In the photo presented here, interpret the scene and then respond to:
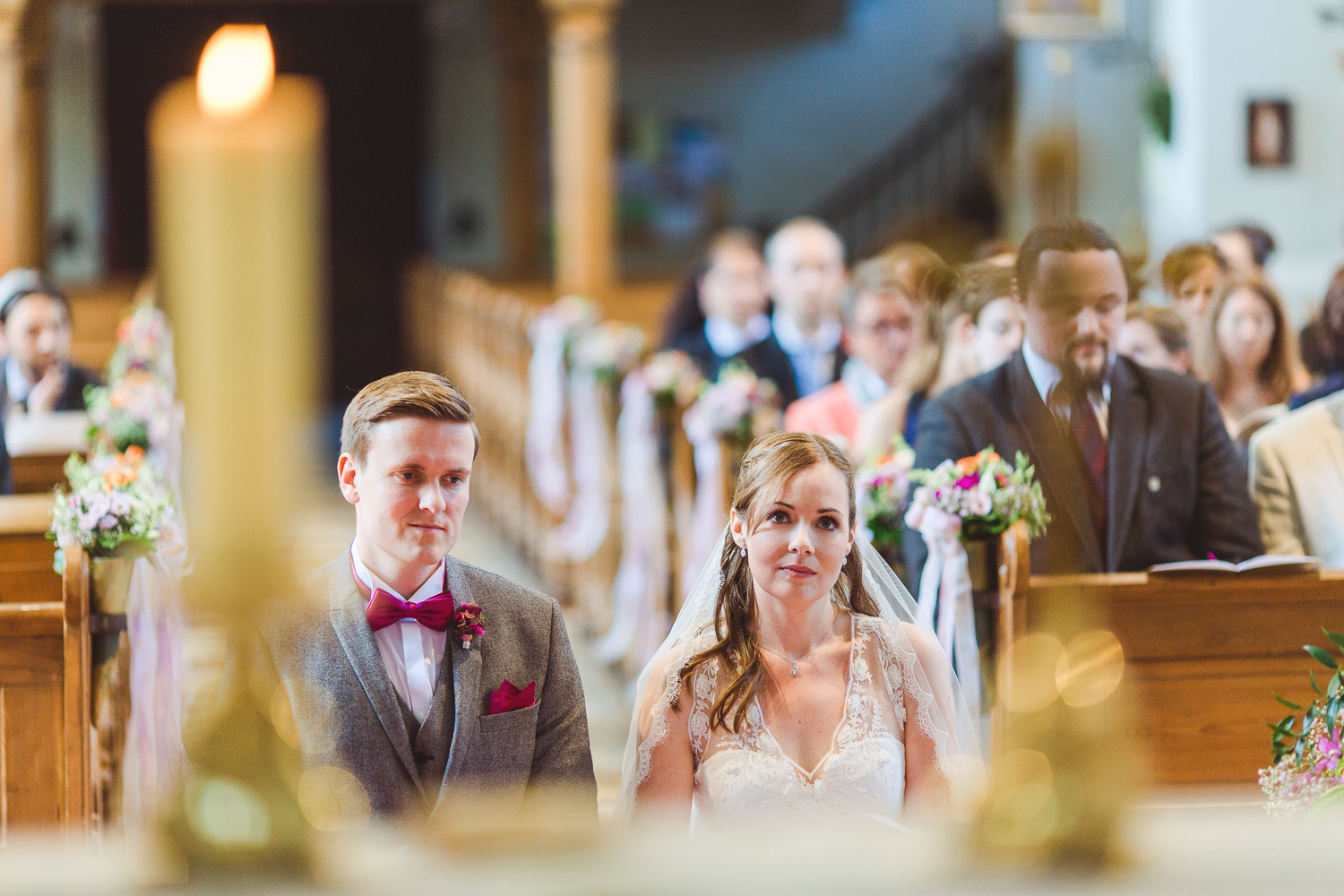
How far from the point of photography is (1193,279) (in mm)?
4812

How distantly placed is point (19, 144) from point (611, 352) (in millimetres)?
5136

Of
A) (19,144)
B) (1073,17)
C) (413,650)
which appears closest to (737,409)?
(413,650)

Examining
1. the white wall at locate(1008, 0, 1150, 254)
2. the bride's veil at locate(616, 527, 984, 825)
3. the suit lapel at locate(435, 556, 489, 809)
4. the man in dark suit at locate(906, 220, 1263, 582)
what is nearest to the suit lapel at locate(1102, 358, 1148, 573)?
the man in dark suit at locate(906, 220, 1263, 582)

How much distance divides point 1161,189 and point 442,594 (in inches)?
382

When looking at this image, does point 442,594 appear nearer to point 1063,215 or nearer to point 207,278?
point 1063,215

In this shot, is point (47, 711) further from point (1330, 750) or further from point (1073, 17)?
point (1073, 17)

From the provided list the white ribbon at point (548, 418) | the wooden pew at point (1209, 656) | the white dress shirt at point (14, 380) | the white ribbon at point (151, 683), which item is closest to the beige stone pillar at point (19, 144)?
the white ribbon at point (548, 418)

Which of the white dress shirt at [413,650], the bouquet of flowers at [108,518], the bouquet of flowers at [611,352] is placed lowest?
the white dress shirt at [413,650]

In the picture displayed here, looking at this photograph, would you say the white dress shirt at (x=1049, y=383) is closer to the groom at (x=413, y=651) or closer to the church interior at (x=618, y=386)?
the church interior at (x=618, y=386)

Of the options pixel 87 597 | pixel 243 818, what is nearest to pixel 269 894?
pixel 243 818

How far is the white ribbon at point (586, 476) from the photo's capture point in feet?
25.4

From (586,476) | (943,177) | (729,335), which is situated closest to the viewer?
(729,335)

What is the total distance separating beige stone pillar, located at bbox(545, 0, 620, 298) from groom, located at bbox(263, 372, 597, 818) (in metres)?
8.76

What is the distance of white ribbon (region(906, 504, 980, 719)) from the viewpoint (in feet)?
11.5
